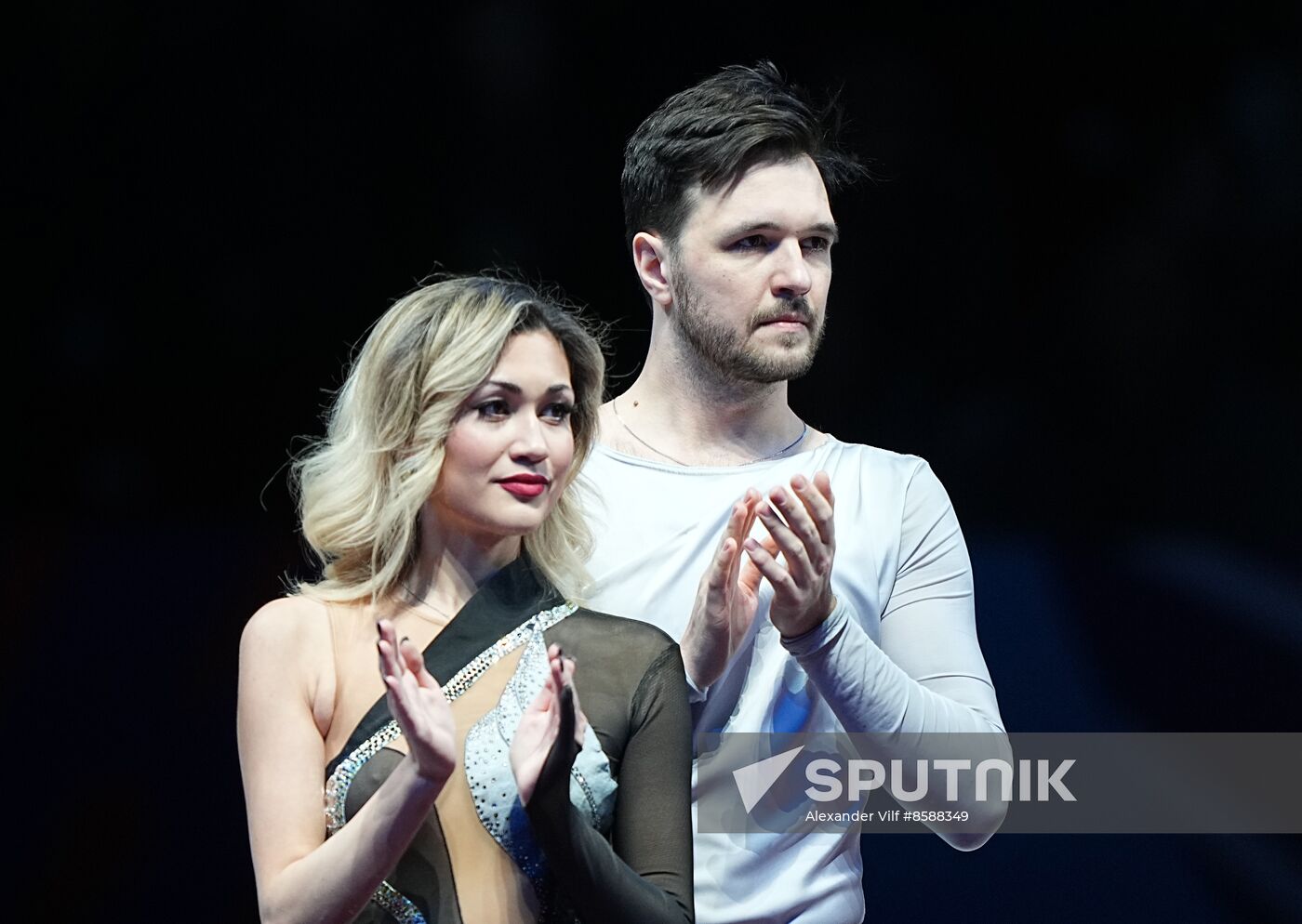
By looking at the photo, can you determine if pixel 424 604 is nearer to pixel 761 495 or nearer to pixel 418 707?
pixel 418 707

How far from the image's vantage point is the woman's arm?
1642 millimetres

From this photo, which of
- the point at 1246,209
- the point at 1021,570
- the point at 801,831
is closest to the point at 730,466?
the point at 801,831

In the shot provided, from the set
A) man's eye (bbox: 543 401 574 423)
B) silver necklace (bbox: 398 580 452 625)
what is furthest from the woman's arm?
man's eye (bbox: 543 401 574 423)

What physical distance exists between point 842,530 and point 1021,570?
2.47 feet

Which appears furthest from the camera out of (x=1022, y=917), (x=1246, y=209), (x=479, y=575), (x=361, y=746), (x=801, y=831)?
(x=1246, y=209)

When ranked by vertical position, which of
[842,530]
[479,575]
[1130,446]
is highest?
[1130,446]

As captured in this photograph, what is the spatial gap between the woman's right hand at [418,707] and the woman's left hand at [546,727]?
72 millimetres

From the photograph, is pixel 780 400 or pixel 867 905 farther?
pixel 867 905

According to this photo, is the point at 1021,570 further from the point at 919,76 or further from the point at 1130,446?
the point at 919,76

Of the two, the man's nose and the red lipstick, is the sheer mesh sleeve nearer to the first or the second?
the red lipstick

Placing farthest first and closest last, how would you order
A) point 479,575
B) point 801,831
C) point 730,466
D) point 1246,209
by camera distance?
point 1246,209
point 730,466
point 801,831
point 479,575

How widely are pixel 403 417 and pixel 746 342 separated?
2.25 feet

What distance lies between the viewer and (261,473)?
3.04 metres

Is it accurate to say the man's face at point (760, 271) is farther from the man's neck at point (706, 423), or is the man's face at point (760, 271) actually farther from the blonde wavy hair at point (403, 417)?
the blonde wavy hair at point (403, 417)
